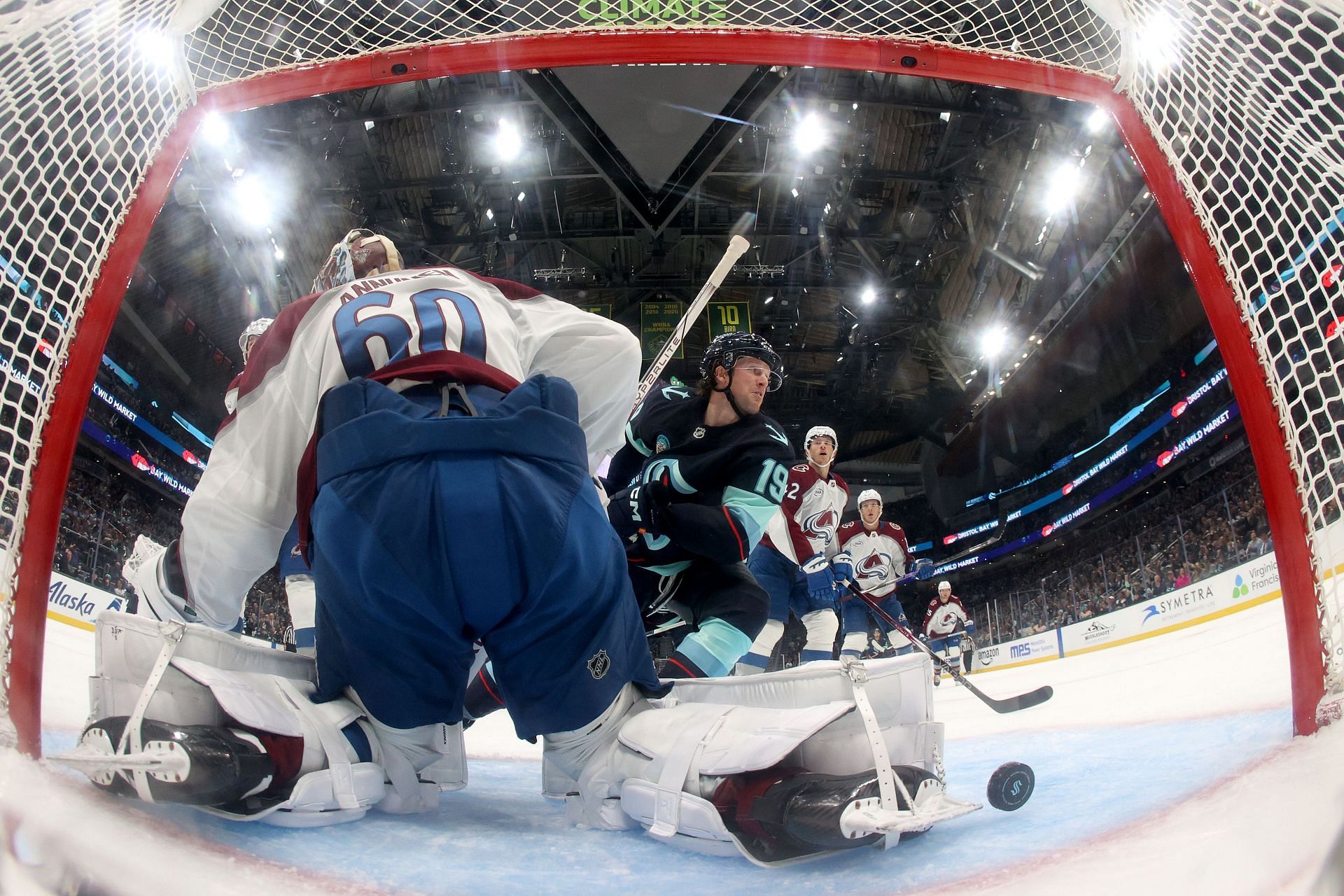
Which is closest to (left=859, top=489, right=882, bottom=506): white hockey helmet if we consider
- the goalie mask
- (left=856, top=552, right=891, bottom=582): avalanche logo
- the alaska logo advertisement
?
(left=856, top=552, right=891, bottom=582): avalanche logo

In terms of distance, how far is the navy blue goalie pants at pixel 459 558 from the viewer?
3.07ft

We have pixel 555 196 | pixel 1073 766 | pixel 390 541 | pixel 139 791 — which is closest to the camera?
pixel 139 791

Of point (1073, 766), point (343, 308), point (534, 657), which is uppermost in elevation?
point (343, 308)

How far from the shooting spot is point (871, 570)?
587 centimetres

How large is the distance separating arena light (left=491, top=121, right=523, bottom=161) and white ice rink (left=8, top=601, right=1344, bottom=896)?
741 cm

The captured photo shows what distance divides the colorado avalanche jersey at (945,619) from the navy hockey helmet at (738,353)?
261 inches

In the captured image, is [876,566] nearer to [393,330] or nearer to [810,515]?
[810,515]

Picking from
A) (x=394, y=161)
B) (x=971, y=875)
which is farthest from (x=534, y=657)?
(x=394, y=161)

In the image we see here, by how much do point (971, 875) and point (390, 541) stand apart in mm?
791

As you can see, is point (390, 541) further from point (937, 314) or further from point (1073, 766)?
point (937, 314)

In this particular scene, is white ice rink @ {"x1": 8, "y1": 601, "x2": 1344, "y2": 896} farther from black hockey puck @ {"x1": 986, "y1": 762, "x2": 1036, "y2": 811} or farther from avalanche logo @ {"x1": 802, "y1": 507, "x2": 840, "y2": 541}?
avalanche logo @ {"x1": 802, "y1": 507, "x2": 840, "y2": 541}

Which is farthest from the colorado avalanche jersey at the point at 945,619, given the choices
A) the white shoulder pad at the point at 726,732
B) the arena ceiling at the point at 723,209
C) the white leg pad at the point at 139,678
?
the white leg pad at the point at 139,678

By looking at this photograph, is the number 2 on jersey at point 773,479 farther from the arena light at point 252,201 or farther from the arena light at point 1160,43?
the arena light at point 252,201

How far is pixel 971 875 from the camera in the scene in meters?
0.87
